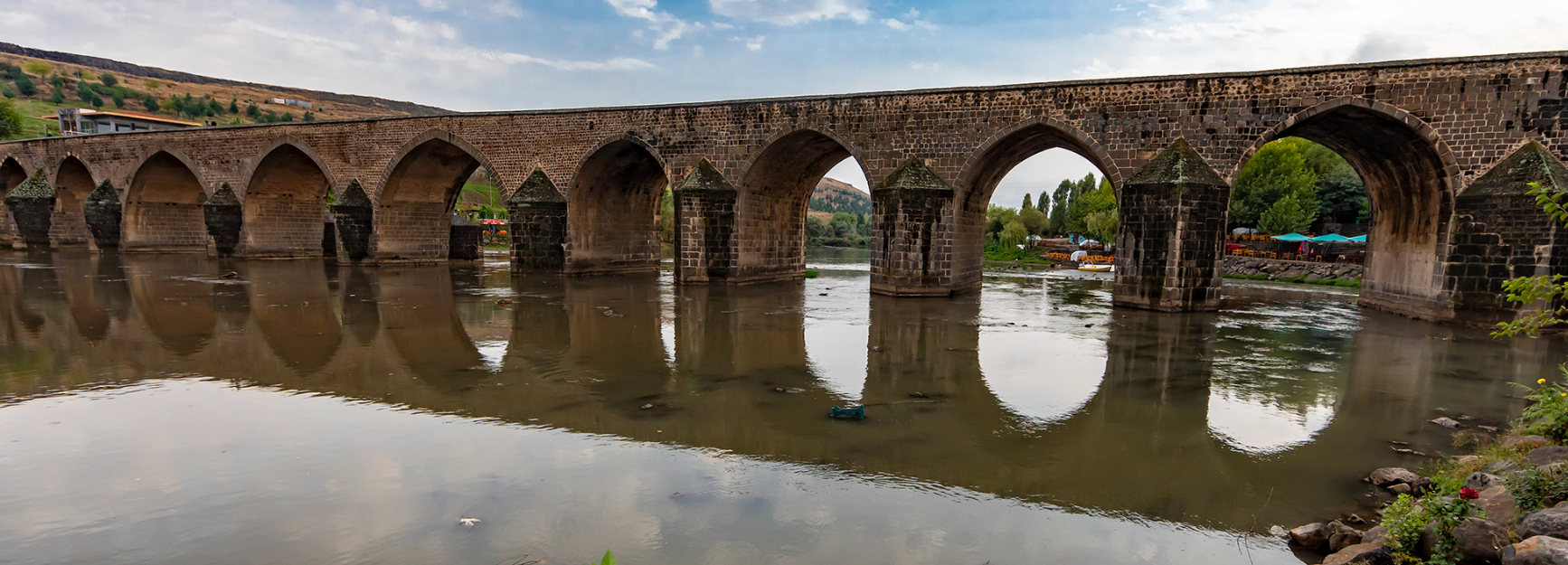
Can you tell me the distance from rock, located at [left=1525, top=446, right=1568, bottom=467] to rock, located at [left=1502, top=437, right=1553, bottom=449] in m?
0.59

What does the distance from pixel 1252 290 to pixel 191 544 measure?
23878mm

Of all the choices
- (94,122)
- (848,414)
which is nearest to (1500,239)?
(848,414)

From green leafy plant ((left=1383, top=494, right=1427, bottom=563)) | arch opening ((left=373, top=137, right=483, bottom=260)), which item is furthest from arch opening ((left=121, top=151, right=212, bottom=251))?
green leafy plant ((left=1383, top=494, right=1427, bottom=563))

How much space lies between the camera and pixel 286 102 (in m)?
101

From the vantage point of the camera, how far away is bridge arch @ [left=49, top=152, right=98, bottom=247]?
30844 mm

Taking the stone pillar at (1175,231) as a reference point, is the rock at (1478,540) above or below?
below

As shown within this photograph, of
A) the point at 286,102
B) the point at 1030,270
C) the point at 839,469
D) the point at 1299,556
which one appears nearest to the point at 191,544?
the point at 839,469

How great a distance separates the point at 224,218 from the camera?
1033 inches

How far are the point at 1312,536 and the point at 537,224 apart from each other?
823 inches

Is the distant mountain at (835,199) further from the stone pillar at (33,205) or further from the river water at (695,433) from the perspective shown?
the river water at (695,433)

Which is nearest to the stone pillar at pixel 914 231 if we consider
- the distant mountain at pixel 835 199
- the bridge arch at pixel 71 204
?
the bridge arch at pixel 71 204

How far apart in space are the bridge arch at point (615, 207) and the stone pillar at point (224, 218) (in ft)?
48.2

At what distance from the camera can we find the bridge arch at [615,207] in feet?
70.0

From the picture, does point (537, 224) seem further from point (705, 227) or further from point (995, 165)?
point (995, 165)
